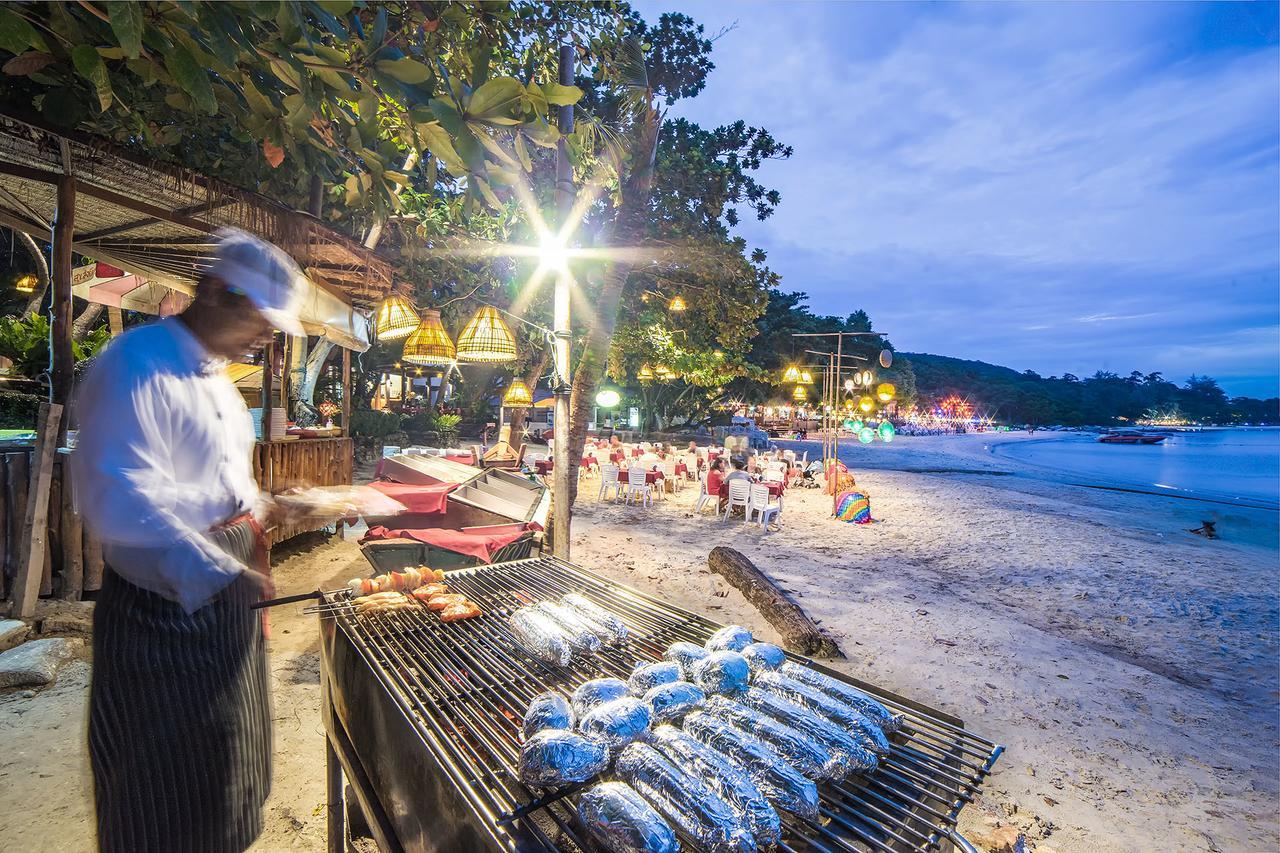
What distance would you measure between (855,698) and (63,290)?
6834 millimetres

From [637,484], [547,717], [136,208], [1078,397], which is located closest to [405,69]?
[547,717]

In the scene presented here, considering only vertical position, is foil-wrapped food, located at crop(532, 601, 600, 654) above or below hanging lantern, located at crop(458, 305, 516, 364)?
below

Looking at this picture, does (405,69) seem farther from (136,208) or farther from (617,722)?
(136,208)

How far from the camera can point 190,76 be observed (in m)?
1.62

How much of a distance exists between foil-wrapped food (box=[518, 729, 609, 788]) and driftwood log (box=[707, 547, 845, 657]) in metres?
4.52

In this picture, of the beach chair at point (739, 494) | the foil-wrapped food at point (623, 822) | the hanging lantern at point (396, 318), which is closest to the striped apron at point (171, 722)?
the foil-wrapped food at point (623, 822)

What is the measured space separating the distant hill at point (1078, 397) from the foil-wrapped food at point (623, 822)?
108903 mm

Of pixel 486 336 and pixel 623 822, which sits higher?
pixel 486 336

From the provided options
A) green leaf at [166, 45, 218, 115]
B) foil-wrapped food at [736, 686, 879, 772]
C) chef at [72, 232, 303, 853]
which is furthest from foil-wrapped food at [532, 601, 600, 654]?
green leaf at [166, 45, 218, 115]

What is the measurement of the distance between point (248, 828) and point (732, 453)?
71.1ft

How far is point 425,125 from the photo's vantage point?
1.86 metres

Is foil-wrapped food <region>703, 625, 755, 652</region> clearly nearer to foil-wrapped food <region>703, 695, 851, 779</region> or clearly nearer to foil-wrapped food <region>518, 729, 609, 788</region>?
foil-wrapped food <region>703, 695, 851, 779</region>

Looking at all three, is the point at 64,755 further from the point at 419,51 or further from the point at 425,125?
the point at 419,51

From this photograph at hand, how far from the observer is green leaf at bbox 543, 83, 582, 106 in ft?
5.56
